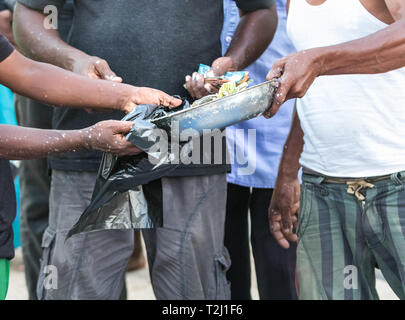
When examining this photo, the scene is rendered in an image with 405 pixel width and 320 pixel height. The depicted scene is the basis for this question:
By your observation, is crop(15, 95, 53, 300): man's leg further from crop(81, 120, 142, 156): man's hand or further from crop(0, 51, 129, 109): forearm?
crop(81, 120, 142, 156): man's hand

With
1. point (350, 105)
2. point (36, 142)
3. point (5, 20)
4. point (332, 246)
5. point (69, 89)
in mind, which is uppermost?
point (5, 20)

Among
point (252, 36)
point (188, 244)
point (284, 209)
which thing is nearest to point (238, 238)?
point (284, 209)

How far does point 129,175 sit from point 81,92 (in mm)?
325

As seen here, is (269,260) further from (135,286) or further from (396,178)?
(135,286)

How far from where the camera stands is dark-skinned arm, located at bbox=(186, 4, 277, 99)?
7.45 feet

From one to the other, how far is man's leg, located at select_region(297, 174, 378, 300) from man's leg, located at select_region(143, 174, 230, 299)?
34 centimetres

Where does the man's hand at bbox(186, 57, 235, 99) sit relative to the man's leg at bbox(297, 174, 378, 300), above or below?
above

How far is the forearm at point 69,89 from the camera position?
6.44 ft

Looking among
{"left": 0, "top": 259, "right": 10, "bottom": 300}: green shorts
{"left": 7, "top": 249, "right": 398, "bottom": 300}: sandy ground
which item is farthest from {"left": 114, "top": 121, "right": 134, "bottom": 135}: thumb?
{"left": 7, "top": 249, "right": 398, "bottom": 300}: sandy ground

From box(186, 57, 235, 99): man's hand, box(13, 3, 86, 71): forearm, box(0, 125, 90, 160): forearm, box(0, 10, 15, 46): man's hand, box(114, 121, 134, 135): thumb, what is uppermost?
box(0, 10, 15, 46): man's hand

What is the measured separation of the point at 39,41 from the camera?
2270 millimetres

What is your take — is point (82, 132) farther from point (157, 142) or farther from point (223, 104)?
point (223, 104)

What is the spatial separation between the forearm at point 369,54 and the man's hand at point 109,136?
610mm

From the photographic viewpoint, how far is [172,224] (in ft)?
7.38
